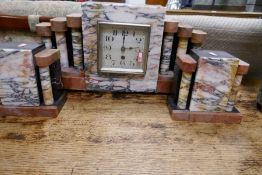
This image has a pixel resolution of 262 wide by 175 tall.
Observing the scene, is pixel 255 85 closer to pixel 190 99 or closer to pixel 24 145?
pixel 190 99

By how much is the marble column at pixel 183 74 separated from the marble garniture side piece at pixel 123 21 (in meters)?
0.08

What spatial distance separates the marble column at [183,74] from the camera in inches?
26.0

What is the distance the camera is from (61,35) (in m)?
0.75

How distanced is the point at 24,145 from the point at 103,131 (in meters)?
0.21

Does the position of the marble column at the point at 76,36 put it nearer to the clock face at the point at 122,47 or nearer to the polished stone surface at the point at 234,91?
the clock face at the point at 122,47

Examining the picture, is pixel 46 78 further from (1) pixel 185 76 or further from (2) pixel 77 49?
(1) pixel 185 76

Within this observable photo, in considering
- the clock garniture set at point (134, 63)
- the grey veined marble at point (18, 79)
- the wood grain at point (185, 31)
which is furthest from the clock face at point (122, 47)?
the grey veined marble at point (18, 79)

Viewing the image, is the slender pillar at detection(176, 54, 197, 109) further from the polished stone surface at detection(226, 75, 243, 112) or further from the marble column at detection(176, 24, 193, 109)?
the polished stone surface at detection(226, 75, 243, 112)

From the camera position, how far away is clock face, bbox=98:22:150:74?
0.70m

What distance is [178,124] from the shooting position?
0.67m

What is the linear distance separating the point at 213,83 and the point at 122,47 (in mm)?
322

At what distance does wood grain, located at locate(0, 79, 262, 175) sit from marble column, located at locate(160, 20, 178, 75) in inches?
5.9

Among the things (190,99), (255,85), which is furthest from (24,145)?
(255,85)

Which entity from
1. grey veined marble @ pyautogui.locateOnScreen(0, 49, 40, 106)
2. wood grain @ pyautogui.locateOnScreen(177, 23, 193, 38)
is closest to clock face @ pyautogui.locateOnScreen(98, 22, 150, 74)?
wood grain @ pyautogui.locateOnScreen(177, 23, 193, 38)
